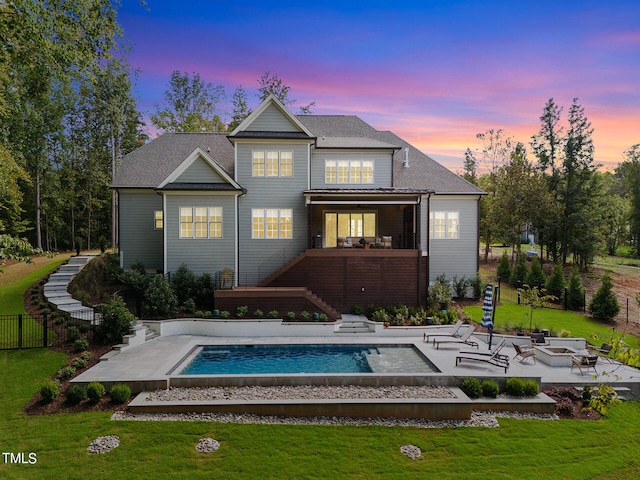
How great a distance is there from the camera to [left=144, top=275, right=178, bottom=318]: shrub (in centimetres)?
1669

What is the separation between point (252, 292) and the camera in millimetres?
17531

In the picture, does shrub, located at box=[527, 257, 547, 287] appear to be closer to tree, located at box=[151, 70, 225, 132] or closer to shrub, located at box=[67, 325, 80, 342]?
shrub, located at box=[67, 325, 80, 342]

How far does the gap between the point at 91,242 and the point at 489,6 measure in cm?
3867

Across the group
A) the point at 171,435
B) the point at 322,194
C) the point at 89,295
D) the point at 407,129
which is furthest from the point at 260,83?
the point at 171,435

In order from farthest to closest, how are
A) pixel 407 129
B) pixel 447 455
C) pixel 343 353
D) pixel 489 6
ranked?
pixel 407 129 < pixel 489 6 < pixel 343 353 < pixel 447 455

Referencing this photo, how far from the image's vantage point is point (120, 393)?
992 centimetres

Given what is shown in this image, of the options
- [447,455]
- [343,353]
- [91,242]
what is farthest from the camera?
[91,242]

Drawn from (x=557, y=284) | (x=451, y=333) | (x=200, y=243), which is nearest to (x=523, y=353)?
(x=451, y=333)

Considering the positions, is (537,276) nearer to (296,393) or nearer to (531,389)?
(531,389)

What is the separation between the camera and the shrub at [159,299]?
54.7 feet

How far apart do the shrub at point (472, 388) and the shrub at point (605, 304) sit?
13124mm

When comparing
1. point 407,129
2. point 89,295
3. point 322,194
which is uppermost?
point 407,129

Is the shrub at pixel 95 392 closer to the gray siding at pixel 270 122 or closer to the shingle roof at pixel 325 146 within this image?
the shingle roof at pixel 325 146

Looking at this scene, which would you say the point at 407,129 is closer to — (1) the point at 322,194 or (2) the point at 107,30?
(1) the point at 322,194
